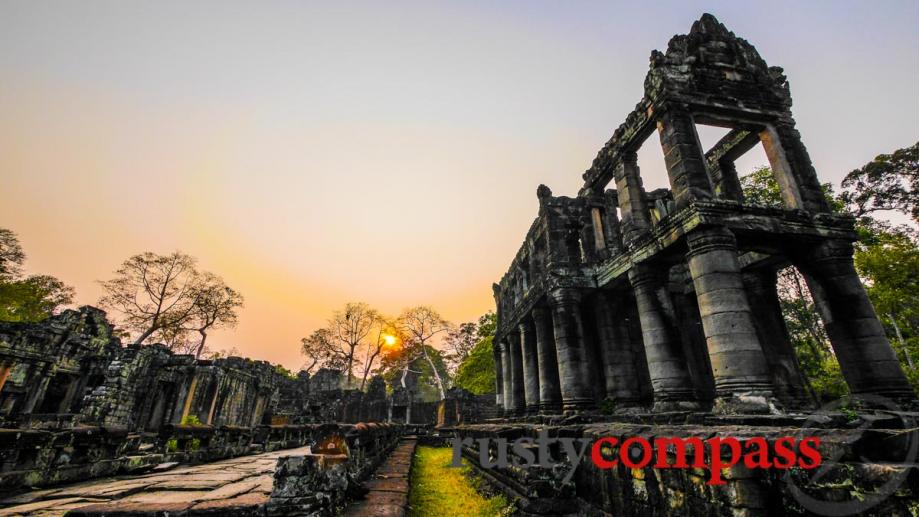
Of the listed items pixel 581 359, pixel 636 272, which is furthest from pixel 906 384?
pixel 581 359

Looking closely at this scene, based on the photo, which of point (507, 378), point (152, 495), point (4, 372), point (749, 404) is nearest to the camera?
point (152, 495)

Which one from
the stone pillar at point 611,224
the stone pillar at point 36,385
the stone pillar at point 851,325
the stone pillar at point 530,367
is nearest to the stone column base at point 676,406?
the stone pillar at point 851,325

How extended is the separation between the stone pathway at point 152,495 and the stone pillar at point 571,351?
328 inches

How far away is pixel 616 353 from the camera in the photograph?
11555mm

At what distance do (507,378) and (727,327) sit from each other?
12973 millimetres

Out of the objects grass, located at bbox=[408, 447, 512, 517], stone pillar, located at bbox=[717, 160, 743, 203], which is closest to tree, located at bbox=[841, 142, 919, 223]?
stone pillar, located at bbox=[717, 160, 743, 203]

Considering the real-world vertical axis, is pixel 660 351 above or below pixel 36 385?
above

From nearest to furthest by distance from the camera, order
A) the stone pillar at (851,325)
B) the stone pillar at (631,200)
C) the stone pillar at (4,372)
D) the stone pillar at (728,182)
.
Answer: the stone pillar at (851,325) → the stone pillar at (631,200) → the stone pillar at (728,182) → the stone pillar at (4,372)

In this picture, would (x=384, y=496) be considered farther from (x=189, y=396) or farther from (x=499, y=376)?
(x=189, y=396)

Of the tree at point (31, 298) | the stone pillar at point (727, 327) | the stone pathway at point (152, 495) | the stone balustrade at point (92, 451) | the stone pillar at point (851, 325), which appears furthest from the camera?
the tree at point (31, 298)

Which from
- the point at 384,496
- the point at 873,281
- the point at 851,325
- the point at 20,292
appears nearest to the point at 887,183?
the point at 873,281

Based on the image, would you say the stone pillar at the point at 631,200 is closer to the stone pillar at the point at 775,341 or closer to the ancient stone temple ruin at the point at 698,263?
the ancient stone temple ruin at the point at 698,263

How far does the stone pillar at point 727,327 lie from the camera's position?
6699 millimetres

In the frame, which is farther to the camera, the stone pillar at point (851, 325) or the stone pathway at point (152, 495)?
the stone pillar at point (851, 325)
